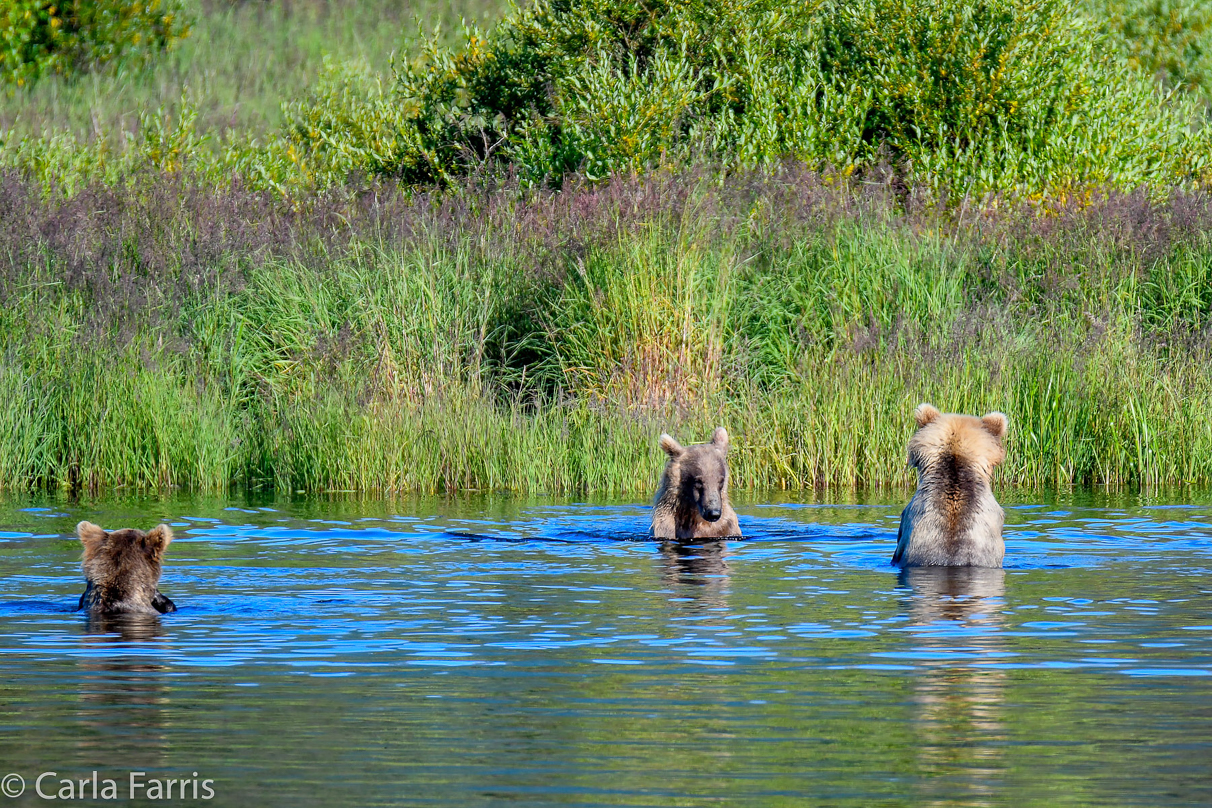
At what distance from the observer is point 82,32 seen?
45875 millimetres

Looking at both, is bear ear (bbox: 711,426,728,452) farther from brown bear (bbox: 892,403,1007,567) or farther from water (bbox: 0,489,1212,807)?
brown bear (bbox: 892,403,1007,567)

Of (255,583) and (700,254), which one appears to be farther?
(700,254)

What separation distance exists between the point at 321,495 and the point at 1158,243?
359 inches

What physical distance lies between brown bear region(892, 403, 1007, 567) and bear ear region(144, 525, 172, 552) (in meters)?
4.29

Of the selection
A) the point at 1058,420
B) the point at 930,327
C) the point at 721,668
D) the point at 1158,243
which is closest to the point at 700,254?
the point at 930,327

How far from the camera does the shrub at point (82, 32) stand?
4181cm

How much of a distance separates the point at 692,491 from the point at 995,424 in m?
2.54

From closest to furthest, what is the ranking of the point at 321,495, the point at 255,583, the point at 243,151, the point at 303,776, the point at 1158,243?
the point at 303,776
the point at 255,583
the point at 321,495
the point at 1158,243
the point at 243,151

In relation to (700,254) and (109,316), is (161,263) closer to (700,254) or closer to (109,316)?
(109,316)

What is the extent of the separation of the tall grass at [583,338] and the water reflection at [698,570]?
12.6 ft

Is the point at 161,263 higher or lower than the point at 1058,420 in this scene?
higher

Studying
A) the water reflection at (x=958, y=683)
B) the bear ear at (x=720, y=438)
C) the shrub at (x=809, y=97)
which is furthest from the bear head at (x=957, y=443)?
the shrub at (x=809, y=97)

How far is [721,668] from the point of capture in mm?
8086

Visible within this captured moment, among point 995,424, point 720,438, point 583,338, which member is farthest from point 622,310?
point 995,424
